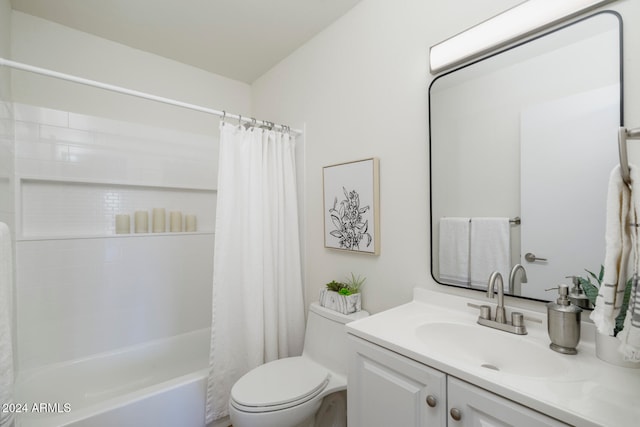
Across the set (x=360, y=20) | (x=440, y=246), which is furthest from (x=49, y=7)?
(x=440, y=246)

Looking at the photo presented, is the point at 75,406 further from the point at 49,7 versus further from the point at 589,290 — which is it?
the point at 589,290

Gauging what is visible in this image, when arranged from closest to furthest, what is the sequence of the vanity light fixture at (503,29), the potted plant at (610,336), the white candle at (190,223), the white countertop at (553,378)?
the white countertop at (553,378) → the potted plant at (610,336) → the vanity light fixture at (503,29) → the white candle at (190,223)

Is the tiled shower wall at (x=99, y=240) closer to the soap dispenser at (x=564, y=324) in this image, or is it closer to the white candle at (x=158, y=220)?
the white candle at (x=158, y=220)

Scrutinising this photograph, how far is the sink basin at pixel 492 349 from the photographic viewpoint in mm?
893

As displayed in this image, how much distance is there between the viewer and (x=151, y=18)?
1847 millimetres

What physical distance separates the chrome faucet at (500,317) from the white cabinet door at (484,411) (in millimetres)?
404

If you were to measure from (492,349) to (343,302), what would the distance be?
0.76 metres

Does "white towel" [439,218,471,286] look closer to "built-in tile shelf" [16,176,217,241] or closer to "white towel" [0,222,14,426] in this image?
"white towel" [0,222,14,426]

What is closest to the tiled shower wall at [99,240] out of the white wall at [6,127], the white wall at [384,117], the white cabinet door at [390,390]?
the white wall at [6,127]

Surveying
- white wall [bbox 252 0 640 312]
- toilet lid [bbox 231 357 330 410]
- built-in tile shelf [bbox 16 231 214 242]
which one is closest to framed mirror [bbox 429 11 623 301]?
white wall [bbox 252 0 640 312]

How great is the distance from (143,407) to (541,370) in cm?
176

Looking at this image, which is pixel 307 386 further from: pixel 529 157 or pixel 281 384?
pixel 529 157

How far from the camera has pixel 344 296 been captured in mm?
1607

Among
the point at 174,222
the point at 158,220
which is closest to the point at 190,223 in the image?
the point at 174,222
